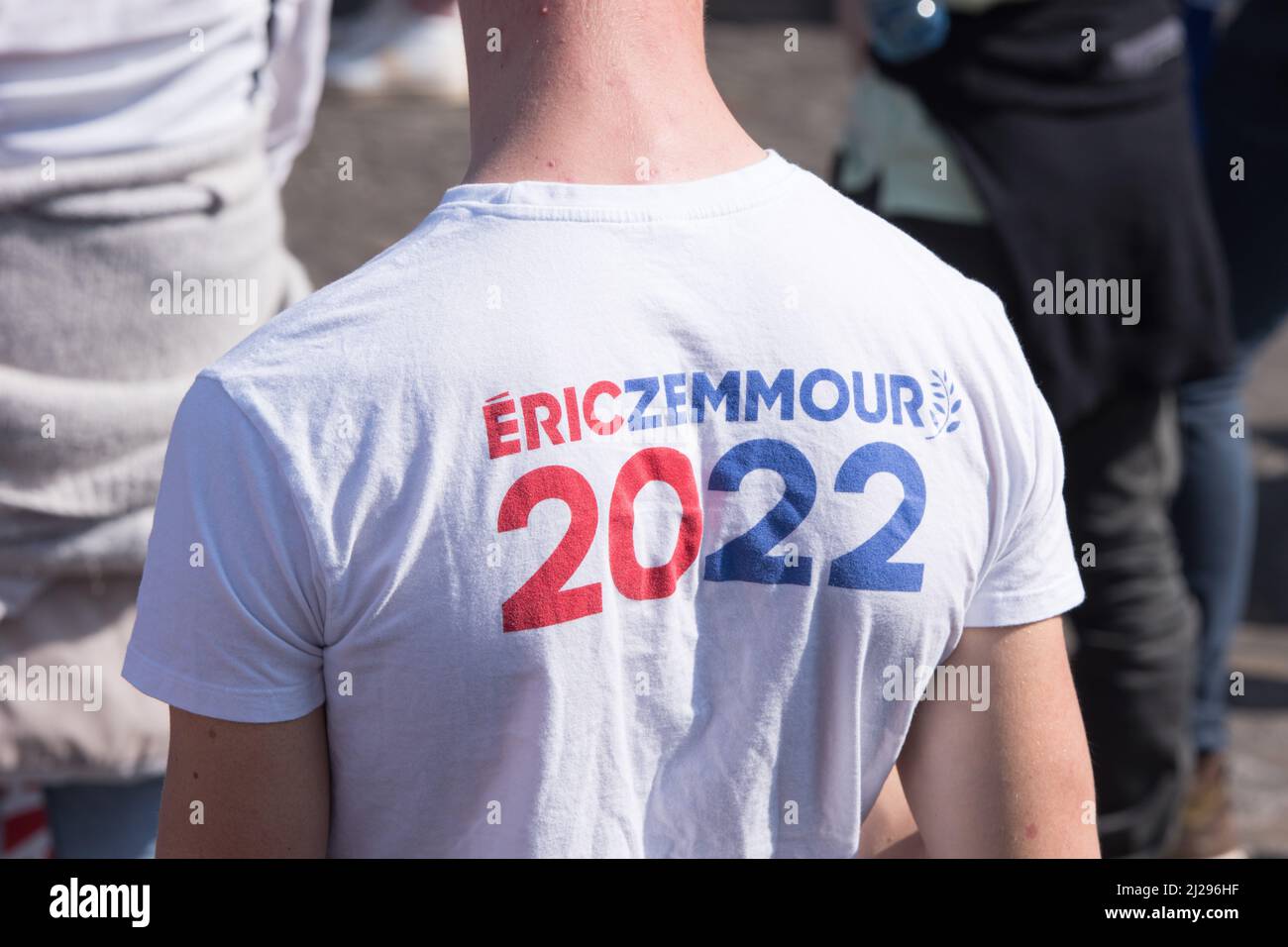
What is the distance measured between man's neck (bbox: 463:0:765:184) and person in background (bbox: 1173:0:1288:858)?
6.66 ft

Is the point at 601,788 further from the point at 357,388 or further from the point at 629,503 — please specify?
the point at 357,388

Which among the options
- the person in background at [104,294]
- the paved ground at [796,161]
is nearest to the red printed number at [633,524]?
the person in background at [104,294]

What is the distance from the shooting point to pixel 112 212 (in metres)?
1.79

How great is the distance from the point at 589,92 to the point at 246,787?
618mm

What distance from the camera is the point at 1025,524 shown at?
133cm

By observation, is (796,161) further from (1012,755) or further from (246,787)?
(246,787)

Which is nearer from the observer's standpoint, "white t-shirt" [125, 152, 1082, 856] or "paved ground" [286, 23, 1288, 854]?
"white t-shirt" [125, 152, 1082, 856]

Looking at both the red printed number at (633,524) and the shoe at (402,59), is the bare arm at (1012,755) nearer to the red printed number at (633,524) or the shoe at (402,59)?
the red printed number at (633,524)

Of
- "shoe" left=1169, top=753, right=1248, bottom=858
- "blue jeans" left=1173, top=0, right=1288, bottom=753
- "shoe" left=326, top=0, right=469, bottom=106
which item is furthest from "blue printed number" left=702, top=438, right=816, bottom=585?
"shoe" left=326, top=0, right=469, bottom=106

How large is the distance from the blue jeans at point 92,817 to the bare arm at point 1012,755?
1.18 m

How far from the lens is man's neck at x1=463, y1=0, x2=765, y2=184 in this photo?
1.20 m

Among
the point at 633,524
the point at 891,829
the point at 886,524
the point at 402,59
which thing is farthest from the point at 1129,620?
the point at 402,59

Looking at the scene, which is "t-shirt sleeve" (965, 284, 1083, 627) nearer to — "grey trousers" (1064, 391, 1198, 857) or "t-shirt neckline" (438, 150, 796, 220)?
"t-shirt neckline" (438, 150, 796, 220)
